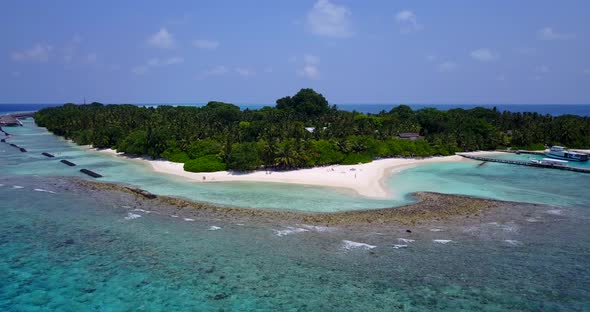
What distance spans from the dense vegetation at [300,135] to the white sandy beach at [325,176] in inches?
69.0

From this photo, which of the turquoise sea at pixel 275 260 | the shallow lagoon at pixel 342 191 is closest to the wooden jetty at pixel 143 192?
the shallow lagoon at pixel 342 191

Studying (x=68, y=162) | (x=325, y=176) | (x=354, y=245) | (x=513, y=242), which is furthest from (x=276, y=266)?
(x=68, y=162)

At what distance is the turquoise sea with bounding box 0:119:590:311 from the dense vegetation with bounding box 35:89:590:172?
15.4 m

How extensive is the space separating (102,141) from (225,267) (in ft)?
236

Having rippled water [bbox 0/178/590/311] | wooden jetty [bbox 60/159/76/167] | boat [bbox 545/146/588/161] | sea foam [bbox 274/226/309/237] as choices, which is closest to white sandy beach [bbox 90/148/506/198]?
wooden jetty [bbox 60/159/76/167]

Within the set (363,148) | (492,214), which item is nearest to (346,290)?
(492,214)

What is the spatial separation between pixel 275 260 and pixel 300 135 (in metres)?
47.2

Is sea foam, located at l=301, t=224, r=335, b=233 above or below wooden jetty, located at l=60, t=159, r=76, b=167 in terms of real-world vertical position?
below

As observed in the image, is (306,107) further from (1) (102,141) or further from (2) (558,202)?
(2) (558,202)

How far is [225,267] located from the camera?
28.5 meters

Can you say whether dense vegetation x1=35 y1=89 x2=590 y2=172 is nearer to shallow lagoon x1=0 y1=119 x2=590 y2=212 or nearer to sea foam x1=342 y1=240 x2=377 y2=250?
shallow lagoon x1=0 y1=119 x2=590 y2=212

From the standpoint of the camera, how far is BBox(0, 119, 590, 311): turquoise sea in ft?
78.9

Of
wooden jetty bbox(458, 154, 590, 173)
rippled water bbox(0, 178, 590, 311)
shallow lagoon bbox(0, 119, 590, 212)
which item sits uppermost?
wooden jetty bbox(458, 154, 590, 173)

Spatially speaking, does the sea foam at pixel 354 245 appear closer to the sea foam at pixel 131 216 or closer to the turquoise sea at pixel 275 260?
the turquoise sea at pixel 275 260
